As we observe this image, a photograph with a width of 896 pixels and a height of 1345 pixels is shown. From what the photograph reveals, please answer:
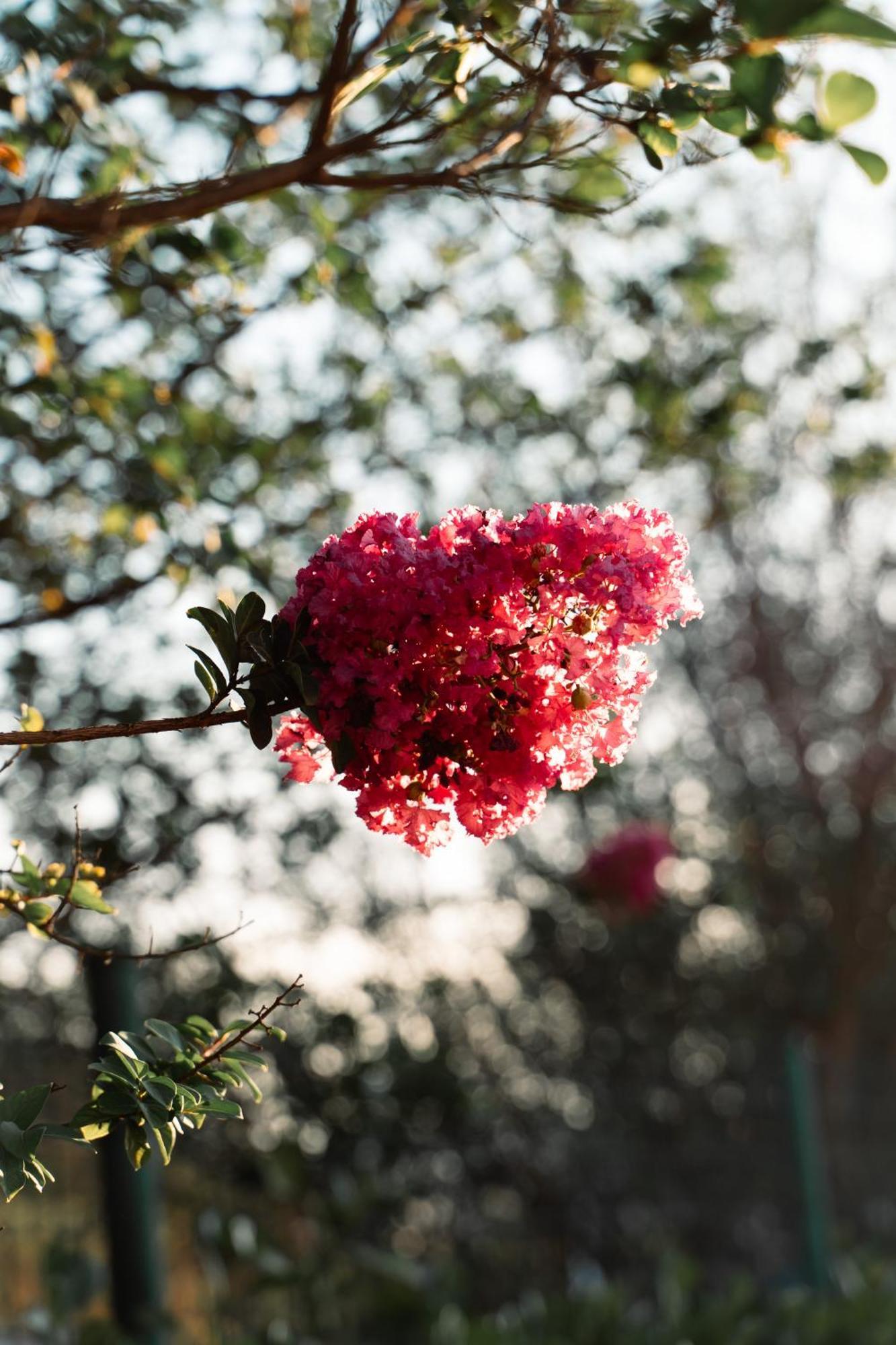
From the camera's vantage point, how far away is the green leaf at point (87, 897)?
72.5 inches

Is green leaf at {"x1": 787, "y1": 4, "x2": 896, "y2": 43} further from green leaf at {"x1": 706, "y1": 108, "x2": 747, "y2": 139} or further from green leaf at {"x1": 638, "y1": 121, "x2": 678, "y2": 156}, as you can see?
green leaf at {"x1": 638, "y1": 121, "x2": 678, "y2": 156}

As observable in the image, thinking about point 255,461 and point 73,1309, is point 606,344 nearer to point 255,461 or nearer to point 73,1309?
point 255,461

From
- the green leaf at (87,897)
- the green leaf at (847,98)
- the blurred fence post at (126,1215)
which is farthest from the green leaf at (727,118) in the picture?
the blurred fence post at (126,1215)

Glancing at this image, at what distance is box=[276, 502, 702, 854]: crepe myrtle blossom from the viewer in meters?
1.54

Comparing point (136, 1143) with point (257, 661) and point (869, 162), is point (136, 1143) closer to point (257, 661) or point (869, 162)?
point (257, 661)

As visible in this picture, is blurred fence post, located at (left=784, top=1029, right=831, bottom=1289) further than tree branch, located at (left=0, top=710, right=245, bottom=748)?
Yes

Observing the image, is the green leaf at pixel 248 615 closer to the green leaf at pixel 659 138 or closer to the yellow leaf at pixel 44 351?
the green leaf at pixel 659 138

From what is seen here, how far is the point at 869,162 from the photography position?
153 centimetres

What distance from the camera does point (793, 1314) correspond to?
14.2 ft

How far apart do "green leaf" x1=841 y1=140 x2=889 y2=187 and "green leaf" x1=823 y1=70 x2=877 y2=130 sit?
0.14 meters

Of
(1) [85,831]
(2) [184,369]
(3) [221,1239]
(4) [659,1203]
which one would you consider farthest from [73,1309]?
(4) [659,1203]

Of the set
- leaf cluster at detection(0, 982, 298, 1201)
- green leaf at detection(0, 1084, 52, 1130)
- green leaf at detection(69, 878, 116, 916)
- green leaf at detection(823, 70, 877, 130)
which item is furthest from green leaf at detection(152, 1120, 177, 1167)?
green leaf at detection(823, 70, 877, 130)

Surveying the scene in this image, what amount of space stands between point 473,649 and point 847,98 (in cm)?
69

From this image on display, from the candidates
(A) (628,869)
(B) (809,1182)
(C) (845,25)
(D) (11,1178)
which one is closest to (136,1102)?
(D) (11,1178)
